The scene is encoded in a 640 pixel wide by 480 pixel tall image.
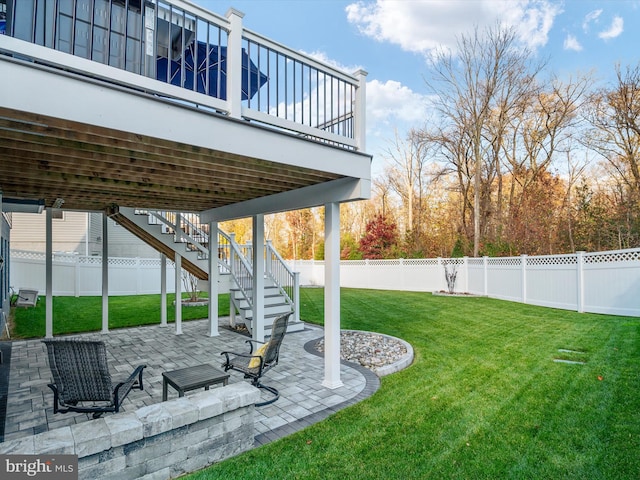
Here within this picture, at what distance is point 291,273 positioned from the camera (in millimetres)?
9008

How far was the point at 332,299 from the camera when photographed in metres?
4.59

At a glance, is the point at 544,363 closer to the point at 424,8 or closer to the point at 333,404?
the point at 333,404

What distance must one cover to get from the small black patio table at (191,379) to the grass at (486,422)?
78 cm

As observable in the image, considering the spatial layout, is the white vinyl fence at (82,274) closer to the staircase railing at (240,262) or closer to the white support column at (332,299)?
the staircase railing at (240,262)

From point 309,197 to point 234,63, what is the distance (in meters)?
1.99

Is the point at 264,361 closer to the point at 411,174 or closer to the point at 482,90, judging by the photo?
the point at 482,90

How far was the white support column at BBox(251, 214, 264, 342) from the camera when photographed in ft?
20.8

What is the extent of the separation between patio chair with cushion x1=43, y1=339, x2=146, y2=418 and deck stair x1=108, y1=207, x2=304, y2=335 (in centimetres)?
428

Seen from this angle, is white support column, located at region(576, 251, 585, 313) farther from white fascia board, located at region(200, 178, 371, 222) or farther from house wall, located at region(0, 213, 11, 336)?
house wall, located at region(0, 213, 11, 336)

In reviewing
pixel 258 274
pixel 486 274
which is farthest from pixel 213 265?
pixel 486 274

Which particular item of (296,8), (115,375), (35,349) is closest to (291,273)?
(115,375)

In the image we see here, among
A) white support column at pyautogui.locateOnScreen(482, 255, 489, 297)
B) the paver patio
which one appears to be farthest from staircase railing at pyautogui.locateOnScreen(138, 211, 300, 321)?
white support column at pyautogui.locateOnScreen(482, 255, 489, 297)

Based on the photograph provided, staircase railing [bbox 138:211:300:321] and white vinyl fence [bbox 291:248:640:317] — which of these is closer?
staircase railing [bbox 138:211:300:321]

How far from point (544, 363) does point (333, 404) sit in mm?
3539
